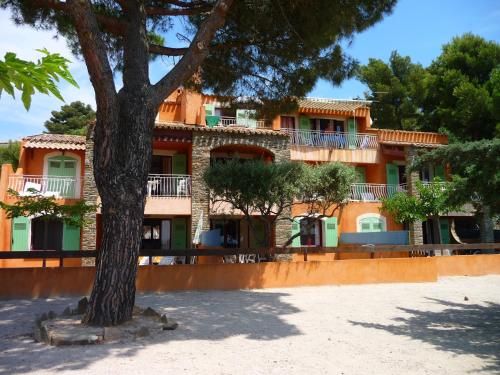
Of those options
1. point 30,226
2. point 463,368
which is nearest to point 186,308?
point 463,368

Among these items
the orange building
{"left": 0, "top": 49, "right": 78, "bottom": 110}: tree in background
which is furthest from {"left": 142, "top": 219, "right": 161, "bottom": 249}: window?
{"left": 0, "top": 49, "right": 78, "bottom": 110}: tree in background

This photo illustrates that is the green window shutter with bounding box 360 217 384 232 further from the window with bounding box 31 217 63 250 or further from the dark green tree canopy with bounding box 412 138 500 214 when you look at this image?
the dark green tree canopy with bounding box 412 138 500 214

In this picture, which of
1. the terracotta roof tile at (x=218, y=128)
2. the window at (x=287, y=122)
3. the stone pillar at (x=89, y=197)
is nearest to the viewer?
the stone pillar at (x=89, y=197)

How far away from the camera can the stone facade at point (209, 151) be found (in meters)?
18.9

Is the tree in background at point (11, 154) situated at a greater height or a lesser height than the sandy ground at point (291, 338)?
greater

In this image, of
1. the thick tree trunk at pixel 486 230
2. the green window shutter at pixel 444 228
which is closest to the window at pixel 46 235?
the green window shutter at pixel 444 228

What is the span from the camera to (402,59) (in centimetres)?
3309

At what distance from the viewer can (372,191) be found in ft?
75.9

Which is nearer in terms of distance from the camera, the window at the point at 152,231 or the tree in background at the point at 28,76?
the tree in background at the point at 28,76

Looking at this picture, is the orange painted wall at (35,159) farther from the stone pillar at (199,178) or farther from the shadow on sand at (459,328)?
the shadow on sand at (459,328)

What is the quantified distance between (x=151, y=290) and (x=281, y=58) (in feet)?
21.6

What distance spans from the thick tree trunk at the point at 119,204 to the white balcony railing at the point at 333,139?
14.9 meters

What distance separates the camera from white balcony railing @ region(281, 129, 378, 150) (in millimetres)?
22469

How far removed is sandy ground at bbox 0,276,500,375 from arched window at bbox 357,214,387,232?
11.4 m
